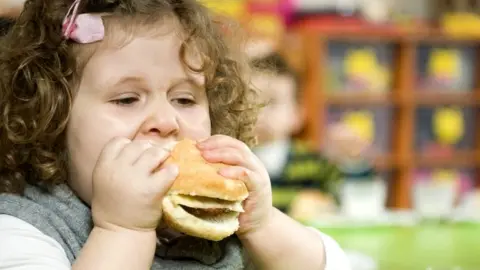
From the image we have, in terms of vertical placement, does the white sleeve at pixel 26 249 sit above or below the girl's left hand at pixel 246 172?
below

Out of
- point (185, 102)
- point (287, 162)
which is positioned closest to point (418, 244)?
point (185, 102)

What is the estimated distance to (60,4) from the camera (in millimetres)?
872

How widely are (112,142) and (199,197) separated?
0.10 m

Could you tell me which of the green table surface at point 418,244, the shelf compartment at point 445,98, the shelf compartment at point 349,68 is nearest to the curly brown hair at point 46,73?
the green table surface at point 418,244

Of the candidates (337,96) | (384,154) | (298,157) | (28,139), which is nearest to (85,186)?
(28,139)

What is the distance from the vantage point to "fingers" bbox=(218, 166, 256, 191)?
2.53 feet

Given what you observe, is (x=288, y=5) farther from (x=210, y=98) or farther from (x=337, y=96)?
(x=210, y=98)

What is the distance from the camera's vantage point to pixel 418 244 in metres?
1.43

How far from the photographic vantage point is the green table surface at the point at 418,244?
126 cm

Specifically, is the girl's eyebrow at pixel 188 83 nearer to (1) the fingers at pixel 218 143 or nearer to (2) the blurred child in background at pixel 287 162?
(1) the fingers at pixel 218 143

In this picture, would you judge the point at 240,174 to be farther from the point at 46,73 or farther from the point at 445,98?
the point at 445,98

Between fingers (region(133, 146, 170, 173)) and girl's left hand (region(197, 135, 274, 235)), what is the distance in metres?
0.04

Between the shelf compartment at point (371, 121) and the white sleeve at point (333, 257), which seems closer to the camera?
the white sleeve at point (333, 257)

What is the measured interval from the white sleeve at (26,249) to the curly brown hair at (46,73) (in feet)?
0.26
